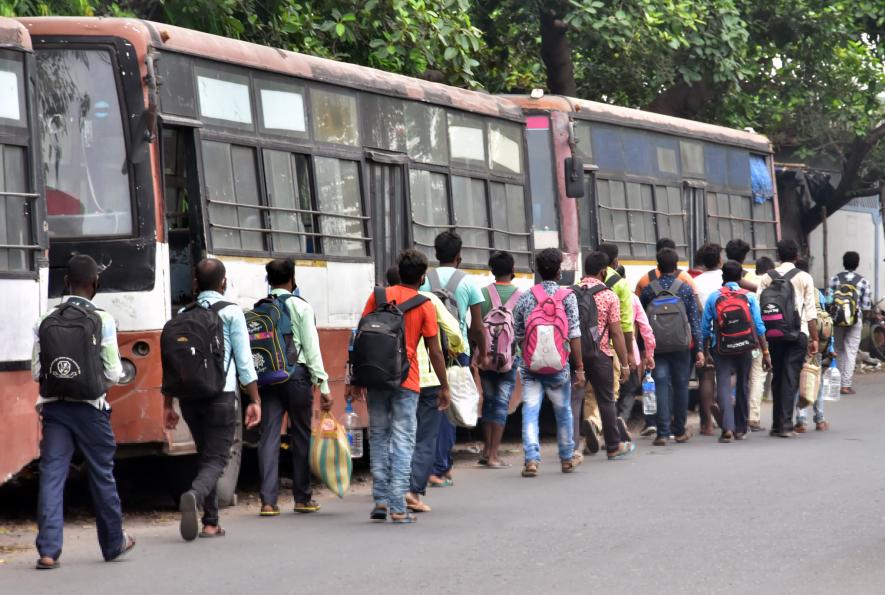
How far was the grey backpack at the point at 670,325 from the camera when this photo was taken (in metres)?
13.9

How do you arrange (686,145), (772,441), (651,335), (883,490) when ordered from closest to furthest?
(883,490)
(651,335)
(772,441)
(686,145)

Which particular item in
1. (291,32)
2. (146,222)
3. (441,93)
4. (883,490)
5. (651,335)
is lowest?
(883,490)

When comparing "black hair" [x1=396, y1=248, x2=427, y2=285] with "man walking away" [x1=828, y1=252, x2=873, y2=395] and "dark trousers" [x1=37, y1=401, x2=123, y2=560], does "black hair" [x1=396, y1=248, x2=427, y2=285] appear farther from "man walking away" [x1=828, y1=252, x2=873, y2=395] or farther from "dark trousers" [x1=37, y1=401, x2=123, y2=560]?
"man walking away" [x1=828, y1=252, x2=873, y2=395]

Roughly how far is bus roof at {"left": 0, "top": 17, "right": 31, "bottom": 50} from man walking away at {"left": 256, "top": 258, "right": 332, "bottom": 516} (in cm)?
190

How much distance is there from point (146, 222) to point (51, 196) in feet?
1.92

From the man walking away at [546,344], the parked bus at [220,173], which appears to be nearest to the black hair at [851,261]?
the parked bus at [220,173]

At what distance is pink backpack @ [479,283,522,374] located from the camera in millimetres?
11922

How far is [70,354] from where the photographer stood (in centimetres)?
770

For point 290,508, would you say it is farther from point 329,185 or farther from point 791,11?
point 791,11

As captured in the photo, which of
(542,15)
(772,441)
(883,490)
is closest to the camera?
(883,490)

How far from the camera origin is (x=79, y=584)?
750 centimetres

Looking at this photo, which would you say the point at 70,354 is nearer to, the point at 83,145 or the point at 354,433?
the point at 83,145

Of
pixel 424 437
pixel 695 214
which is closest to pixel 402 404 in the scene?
pixel 424 437

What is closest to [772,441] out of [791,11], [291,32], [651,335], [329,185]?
[651,335]
